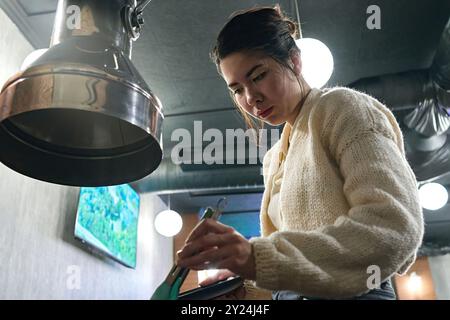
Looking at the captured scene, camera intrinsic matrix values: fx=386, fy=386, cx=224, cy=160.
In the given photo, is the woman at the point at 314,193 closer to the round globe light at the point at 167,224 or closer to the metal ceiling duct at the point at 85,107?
the metal ceiling duct at the point at 85,107

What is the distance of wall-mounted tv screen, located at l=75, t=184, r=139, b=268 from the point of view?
2787mm

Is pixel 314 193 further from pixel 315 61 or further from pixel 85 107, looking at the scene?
pixel 315 61

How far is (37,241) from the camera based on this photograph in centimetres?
233

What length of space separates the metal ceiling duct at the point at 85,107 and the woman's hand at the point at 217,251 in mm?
373

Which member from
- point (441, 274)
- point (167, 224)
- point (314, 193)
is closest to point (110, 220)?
point (167, 224)

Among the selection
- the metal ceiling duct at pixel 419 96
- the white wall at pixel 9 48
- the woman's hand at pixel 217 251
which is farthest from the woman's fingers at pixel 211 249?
the metal ceiling duct at pixel 419 96

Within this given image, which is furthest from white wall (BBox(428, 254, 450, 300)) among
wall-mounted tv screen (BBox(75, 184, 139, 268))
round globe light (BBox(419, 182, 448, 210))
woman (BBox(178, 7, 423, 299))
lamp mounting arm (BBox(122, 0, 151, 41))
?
lamp mounting arm (BBox(122, 0, 151, 41))

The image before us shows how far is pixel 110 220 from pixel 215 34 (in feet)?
5.84

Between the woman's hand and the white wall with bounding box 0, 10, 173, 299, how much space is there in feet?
6.05

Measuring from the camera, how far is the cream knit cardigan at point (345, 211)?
1.65 ft

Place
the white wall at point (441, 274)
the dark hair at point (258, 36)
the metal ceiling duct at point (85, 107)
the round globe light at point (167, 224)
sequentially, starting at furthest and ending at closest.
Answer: the white wall at point (441, 274) → the round globe light at point (167, 224) → the dark hair at point (258, 36) → the metal ceiling duct at point (85, 107)

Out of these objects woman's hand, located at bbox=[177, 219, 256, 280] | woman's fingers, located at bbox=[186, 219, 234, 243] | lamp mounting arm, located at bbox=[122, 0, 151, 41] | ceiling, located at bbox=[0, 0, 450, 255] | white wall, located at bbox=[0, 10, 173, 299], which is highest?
ceiling, located at bbox=[0, 0, 450, 255]

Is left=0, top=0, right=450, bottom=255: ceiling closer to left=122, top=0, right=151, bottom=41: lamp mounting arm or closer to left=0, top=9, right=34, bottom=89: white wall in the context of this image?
left=0, top=9, right=34, bottom=89: white wall
